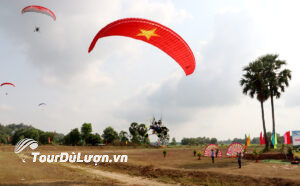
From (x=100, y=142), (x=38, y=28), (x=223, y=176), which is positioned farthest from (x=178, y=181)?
(x=100, y=142)

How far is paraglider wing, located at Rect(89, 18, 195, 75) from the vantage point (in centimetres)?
1278

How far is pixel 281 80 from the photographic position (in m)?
33.8

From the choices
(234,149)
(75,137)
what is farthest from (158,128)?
(75,137)

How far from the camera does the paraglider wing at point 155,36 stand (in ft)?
41.9

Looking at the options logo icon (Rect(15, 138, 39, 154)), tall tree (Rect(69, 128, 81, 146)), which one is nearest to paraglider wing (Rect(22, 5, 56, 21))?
logo icon (Rect(15, 138, 39, 154))

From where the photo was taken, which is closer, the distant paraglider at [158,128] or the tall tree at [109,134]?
the distant paraglider at [158,128]

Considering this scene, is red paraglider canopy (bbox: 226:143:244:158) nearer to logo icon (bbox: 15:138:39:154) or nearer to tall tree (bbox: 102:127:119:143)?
logo icon (bbox: 15:138:39:154)

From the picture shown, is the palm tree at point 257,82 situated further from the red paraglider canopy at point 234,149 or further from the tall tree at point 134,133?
the tall tree at point 134,133

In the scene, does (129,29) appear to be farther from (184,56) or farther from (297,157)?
(297,157)

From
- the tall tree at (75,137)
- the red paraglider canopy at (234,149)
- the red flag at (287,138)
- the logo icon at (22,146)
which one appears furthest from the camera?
the tall tree at (75,137)

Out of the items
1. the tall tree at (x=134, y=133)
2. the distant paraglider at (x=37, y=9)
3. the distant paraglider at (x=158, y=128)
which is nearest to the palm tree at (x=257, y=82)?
the distant paraglider at (x=158, y=128)

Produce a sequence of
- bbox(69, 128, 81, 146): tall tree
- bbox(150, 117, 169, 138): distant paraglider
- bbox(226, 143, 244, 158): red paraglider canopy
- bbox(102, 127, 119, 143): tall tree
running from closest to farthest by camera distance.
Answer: bbox(150, 117, 169, 138): distant paraglider → bbox(226, 143, 244, 158): red paraglider canopy → bbox(69, 128, 81, 146): tall tree → bbox(102, 127, 119, 143): tall tree

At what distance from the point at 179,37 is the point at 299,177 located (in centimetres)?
1251

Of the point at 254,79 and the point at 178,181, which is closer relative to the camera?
the point at 178,181
